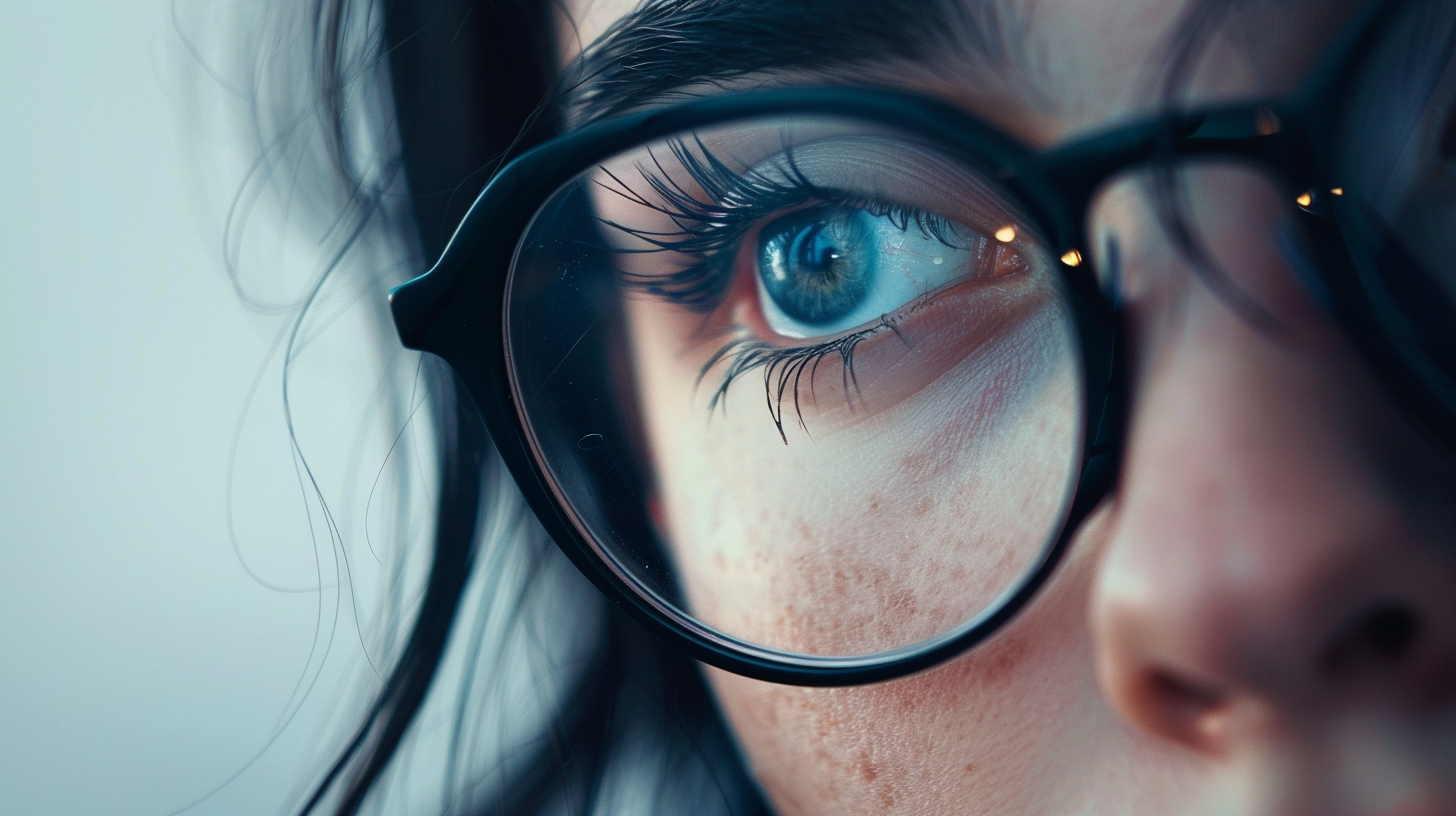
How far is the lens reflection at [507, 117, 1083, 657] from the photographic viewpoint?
1.28 feet

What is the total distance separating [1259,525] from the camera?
30 cm

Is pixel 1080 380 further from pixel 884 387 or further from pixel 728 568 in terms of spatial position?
pixel 728 568

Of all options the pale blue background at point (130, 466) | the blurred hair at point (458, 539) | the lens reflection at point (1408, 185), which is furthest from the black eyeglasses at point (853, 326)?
the pale blue background at point (130, 466)

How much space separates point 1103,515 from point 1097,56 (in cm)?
21

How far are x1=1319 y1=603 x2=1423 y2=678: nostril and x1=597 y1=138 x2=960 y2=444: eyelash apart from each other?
246mm

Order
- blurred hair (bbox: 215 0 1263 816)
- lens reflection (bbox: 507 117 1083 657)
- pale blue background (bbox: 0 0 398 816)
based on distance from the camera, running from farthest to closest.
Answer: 1. pale blue background (bbox: 0 0 398 816)
2. blurred hair (bbox: 215 0 1263 816)
3. lens reflection (bbox: 507 117 1083 657)

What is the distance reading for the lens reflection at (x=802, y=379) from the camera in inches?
15.3

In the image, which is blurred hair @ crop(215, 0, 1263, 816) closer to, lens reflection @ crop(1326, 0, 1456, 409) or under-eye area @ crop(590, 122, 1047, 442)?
under-eye area @ crop(590, 122, 1047, 442)

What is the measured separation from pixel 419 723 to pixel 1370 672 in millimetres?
793

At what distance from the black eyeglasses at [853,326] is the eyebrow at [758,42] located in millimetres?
37

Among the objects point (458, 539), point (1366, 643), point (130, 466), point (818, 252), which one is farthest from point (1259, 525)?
point (130, 466)

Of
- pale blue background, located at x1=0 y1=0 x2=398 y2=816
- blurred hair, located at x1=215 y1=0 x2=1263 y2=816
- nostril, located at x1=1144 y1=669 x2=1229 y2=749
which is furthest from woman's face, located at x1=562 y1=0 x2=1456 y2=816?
pale blue background, located at x1=0 y1=0 x2=398 y2=816

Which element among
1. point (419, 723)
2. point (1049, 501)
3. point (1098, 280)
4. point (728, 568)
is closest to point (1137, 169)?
point (1098, 280)

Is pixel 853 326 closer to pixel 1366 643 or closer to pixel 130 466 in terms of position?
pixel 1366 643
